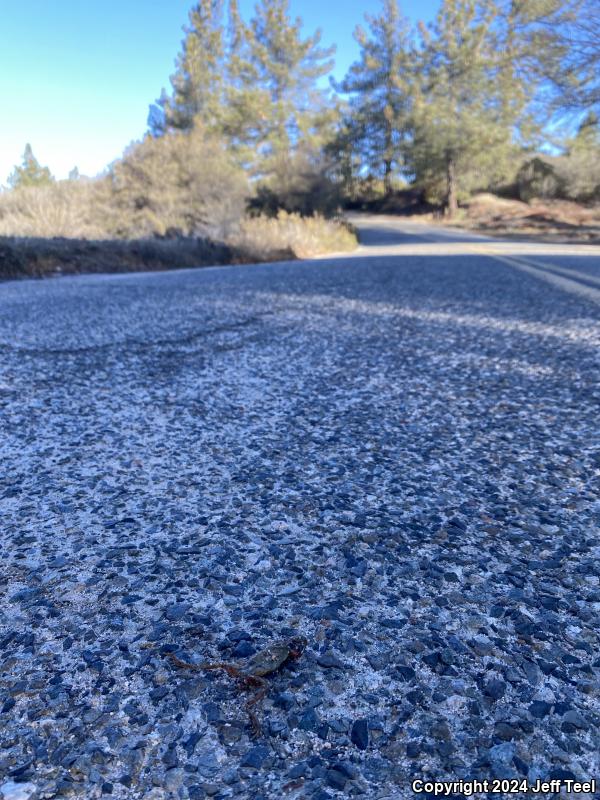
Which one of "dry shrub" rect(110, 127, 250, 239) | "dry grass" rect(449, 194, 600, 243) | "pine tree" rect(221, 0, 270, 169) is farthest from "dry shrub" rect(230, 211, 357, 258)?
"pine tree" rect(221, 0, 270, 169)

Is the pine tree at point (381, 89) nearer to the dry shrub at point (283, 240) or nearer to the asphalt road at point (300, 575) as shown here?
the dry shrub at point (283, 240)

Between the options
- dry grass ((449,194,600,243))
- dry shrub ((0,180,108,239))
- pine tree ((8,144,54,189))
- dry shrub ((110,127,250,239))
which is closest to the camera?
dry shrub ((0,180,108,239))

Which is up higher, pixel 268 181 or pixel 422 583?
pixel 268 181

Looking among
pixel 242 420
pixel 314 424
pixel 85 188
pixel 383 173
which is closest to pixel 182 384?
pixel 242 420

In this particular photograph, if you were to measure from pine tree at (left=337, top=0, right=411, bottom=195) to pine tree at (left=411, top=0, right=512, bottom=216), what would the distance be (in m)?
2.44

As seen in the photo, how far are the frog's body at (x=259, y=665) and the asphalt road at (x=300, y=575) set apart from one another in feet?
0.07

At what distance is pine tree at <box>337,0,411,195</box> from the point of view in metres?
44.8

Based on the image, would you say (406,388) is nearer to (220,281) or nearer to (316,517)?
(316,517)

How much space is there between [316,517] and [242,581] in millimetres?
350

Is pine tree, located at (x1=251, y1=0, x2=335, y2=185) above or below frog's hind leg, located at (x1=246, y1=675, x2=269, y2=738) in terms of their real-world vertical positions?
above

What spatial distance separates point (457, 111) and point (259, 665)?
44.4 metres

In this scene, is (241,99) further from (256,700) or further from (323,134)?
(256,700)

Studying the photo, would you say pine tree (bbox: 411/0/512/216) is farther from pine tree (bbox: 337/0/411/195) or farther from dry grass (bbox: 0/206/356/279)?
dry grass (bbox: 0/206/356/279)

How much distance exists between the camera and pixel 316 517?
1.68 m
